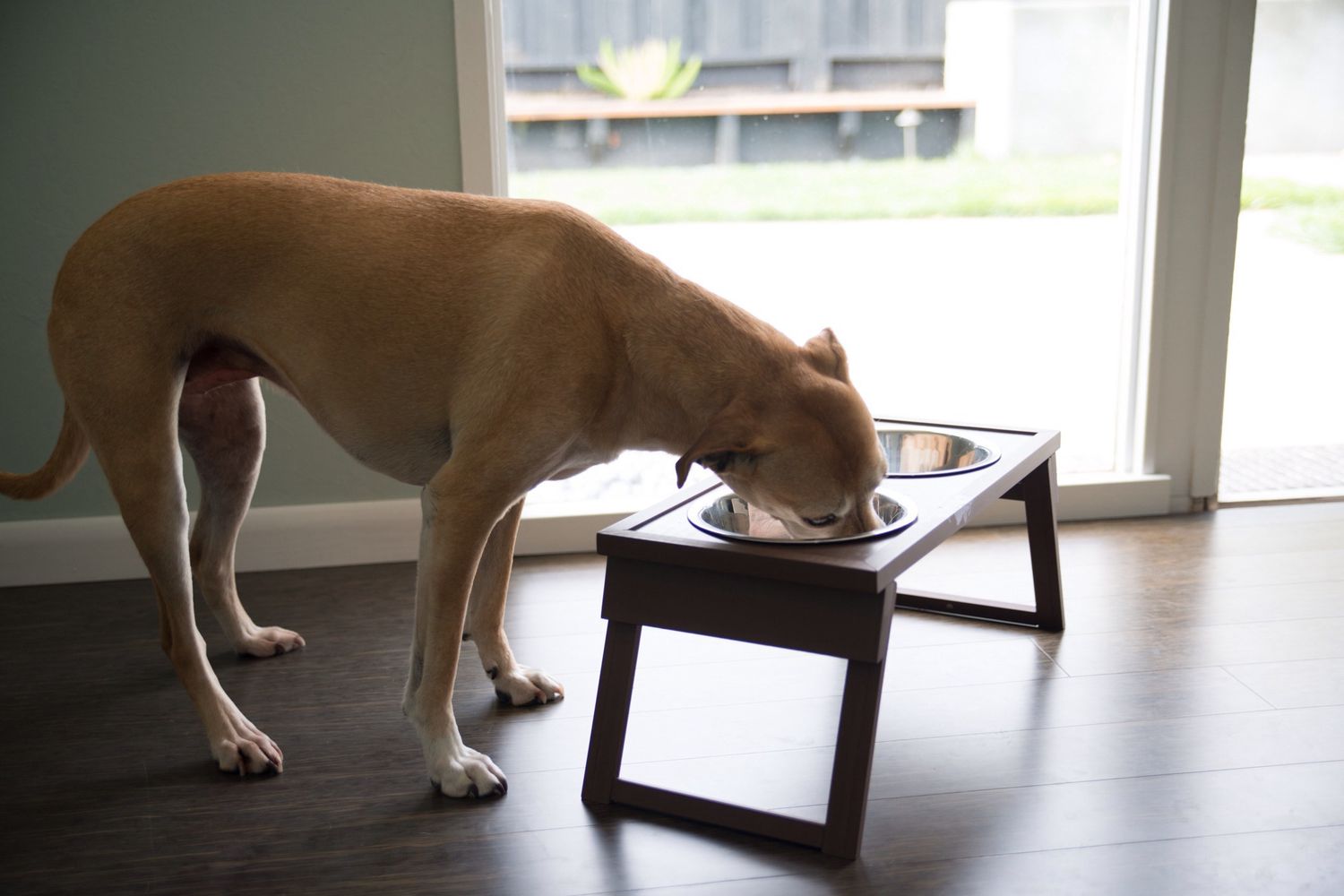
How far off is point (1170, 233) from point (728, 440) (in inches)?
71.6

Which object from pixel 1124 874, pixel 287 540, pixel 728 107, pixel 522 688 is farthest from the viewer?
pixel 728 107

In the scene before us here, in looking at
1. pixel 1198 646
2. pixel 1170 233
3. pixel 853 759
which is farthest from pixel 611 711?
pixel 1170 233

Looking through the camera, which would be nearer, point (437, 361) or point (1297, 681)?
point (437, 361)

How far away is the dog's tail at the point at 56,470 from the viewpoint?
6.48 ft

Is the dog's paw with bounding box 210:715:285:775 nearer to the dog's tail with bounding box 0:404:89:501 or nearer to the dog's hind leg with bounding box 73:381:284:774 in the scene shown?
the dog's hind leg with bounding box 73:381:284:774

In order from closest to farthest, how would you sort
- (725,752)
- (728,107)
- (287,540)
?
1. (725,752)
2. (287,540)
3. (728,107)

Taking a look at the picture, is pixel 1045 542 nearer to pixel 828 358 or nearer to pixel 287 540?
pixel 828 358

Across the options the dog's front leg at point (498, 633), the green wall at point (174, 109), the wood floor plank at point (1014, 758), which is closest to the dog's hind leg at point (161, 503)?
the dog's front leg at point (498, 633)

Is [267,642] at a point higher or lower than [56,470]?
lower

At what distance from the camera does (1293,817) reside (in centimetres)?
168

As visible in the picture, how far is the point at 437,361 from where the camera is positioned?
5.69 ft

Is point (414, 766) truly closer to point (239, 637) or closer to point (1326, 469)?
point (239, 637)

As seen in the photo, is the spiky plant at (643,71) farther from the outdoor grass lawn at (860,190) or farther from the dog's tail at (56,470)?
the dog's tail at (56,470)

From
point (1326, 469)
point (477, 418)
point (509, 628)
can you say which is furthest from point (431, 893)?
point (1326, 469)
